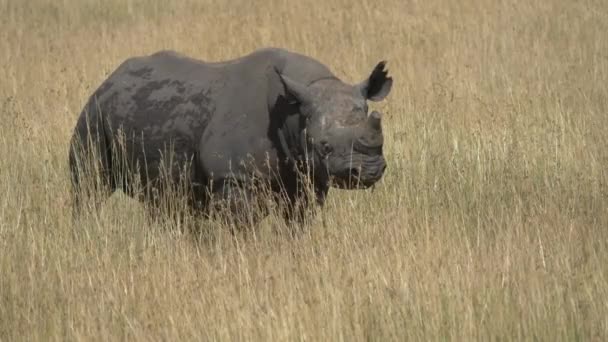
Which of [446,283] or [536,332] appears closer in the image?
[536,332]

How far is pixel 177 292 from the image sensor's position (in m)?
5.64

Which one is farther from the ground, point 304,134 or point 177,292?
point 304,134

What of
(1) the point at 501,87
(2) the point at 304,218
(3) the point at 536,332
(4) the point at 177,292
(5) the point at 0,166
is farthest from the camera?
(1) the point at 501,87

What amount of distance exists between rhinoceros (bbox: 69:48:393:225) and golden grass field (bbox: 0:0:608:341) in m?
0.27

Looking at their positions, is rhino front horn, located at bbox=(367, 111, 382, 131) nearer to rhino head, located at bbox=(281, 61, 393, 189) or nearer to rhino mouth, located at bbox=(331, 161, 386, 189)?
rhino head, located at bbox=(281, 61, 393, 189)

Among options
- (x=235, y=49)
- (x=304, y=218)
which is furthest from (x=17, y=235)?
(x=235, y=49)

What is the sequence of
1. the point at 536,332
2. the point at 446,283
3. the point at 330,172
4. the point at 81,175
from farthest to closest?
the point at 81,175 → the point at 330,172 → the point at 446,283 → the point at 536,332

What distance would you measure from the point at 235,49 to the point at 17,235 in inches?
259

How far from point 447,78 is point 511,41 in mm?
1595

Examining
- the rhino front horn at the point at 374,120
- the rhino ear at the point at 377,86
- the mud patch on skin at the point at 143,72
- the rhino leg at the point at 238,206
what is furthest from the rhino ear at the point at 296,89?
the mud patch on skin at the point at 143,72

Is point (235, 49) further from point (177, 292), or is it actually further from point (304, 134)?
point (177, 292)

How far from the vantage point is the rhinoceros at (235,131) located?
639 cm

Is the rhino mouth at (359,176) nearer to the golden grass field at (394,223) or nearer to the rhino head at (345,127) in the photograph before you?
the rhino head at (345,127)

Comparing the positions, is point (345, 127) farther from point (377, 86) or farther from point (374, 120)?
point (377, 86)
